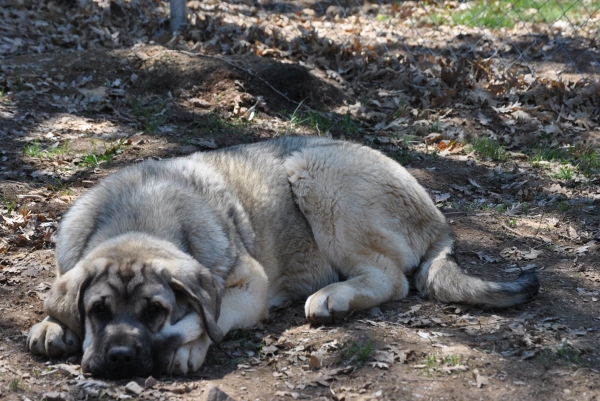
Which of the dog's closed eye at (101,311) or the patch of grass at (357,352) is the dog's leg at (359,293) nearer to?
the patch of grass at (357,352)

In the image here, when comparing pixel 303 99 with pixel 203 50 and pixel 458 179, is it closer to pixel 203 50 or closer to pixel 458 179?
pixel 203 50

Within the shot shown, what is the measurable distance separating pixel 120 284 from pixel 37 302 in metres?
1.15

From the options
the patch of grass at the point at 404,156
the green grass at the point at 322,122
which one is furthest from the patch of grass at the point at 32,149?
the patch of grass at the point at 404,156

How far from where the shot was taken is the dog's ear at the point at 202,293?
12.6 feet

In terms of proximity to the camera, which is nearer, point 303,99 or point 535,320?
point 535,320

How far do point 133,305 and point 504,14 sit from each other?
294 inches

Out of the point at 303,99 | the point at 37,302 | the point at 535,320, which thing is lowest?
the point at 37,302

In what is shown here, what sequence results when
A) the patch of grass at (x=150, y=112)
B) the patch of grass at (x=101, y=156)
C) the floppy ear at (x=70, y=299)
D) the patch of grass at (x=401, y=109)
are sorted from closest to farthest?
the floppy ear at (x=70, y=299) → the patch of grass at (x=101, y=156) → the patch of grass at (x=150, y=112) → the patch of grass at (x=401, y=109)

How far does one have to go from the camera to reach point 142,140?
682 centimetres

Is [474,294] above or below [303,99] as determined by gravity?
below

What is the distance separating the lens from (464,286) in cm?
456

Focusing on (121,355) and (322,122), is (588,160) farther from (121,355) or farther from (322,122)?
(121,355)

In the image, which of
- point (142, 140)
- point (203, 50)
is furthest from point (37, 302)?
point (203, 50)

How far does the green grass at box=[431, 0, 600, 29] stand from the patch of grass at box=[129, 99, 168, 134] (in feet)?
13.1
